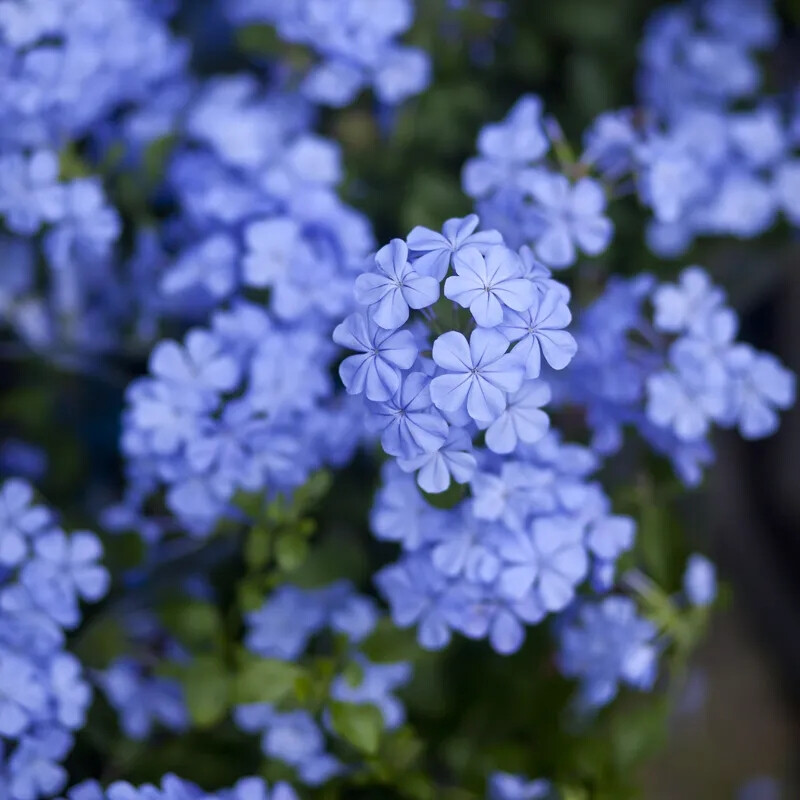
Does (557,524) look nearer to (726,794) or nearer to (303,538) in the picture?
(303,538)

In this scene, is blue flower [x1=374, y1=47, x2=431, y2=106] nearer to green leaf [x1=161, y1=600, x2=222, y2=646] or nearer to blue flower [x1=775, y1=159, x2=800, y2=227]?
blue flower [x1=775, y1=159, x2=800, y2=227]

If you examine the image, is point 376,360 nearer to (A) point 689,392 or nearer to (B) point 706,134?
(A) point 689,392

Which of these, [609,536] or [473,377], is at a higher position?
[473,377]

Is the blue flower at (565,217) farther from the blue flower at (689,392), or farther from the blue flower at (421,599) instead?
the blue flower at (421,599)

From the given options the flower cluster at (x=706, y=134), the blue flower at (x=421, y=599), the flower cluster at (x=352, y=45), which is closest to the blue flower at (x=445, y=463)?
the blue flower at (x=421, y=599)

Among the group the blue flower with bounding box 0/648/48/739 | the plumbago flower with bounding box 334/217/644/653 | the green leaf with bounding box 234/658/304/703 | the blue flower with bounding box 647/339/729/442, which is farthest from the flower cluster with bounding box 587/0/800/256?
the blue flower with bounding box 0/648/48/739

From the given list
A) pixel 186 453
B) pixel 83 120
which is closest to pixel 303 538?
pixel 186 453

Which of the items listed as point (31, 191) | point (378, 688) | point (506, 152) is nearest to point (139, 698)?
point (378, 688)
